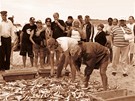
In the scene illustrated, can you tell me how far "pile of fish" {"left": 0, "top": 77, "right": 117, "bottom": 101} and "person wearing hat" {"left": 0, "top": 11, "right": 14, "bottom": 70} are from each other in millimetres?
1892

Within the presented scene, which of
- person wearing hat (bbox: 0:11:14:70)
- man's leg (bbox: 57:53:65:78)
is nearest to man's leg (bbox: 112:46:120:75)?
man's leg (bbox: 57:53:65:78)

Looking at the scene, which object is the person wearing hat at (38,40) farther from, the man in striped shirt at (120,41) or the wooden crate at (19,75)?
the man in striped shirt at (120,41)

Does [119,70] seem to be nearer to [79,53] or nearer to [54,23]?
[54,23]

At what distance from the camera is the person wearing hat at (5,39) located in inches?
419

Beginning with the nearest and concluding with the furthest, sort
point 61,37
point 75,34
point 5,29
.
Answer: point 61,37 → point 75,34 → point 5,29

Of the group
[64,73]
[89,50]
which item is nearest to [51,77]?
[64,73]

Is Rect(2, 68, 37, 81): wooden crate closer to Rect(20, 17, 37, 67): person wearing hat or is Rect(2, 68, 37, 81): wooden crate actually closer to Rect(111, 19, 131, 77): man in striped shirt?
Rect(20, 17, 37, 67): person wearing hat

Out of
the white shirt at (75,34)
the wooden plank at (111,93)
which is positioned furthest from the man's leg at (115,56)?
the wooden plank at (111,93)

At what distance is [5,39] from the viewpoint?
10805 millimetres

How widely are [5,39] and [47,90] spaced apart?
10.6 feet

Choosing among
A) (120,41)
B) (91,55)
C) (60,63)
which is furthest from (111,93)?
(120,41)

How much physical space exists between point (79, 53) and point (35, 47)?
4449mm

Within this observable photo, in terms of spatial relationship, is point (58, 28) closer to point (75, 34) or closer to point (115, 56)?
point (75, 34)

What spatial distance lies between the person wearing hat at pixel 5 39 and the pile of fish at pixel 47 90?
1.89m
